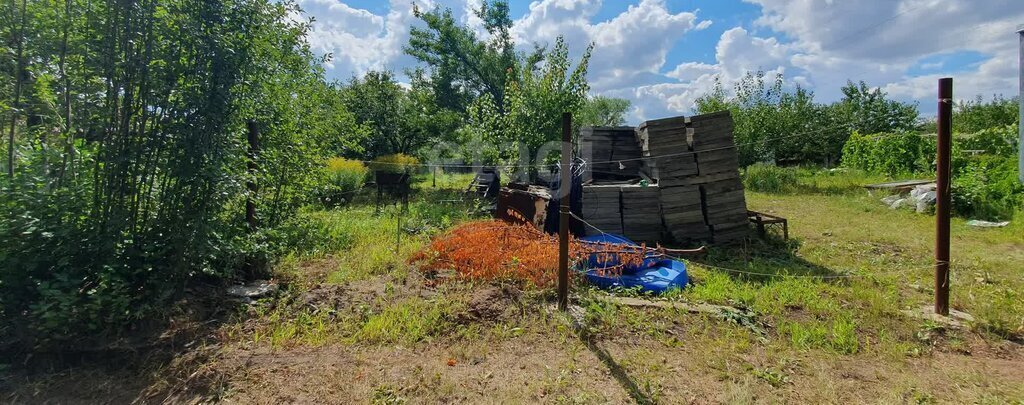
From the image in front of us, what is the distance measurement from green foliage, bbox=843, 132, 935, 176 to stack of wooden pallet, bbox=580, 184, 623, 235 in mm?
12795

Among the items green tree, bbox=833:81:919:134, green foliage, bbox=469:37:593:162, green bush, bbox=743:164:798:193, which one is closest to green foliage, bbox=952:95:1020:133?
green tree, bbox=833:81:919:134

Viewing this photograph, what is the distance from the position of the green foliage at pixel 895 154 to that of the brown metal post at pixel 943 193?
13.0 meters

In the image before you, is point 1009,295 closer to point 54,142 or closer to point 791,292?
point 791,292

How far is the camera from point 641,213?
6.67m

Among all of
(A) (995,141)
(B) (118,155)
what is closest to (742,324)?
(B) (118,155)

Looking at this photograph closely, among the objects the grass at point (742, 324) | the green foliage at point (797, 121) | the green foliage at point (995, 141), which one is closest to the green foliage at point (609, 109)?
the green foliage at point (797, 121)

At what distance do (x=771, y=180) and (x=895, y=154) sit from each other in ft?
15.0

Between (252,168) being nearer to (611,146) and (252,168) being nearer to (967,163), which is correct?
(611,146)

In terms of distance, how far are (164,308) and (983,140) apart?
18990 millimetres

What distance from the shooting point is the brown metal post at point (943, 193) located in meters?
3.53

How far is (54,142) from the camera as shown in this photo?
344 centimetres

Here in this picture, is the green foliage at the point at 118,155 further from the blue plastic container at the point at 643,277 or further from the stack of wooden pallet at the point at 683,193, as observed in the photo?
the stack of wooden pallet at the point at 683,193

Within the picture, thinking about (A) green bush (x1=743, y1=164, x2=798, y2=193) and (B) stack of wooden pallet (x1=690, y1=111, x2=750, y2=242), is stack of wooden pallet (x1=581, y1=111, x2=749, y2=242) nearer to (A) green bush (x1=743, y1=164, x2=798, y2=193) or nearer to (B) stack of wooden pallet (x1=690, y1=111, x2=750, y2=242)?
(B) stack of wooden pallet (x1=690, y1=111, x2=750, y2=242)

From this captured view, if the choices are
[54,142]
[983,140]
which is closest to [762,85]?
[983,140]
